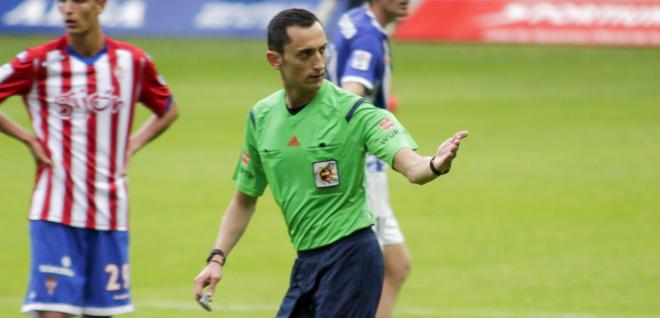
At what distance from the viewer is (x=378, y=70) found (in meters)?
8.91

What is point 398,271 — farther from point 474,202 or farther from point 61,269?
point 474,202

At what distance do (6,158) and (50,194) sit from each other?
39.1 feet

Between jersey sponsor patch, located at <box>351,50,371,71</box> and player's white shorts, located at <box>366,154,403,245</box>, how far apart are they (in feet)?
2.04

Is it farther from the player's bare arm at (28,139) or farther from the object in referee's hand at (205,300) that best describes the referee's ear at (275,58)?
the player's bare arm at (28,139)

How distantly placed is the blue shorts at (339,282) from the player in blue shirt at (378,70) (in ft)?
8.40

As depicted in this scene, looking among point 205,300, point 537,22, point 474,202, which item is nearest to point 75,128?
point 205,300

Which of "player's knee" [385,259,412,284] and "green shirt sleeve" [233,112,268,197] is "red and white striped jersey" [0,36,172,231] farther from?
"player's knee" [385,259,412,284]

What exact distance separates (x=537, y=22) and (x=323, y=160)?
92.1 ft

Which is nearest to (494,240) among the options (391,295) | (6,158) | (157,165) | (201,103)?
(391,295)

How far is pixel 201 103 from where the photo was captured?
25.3 meters

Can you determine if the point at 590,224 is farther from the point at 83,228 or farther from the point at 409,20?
the point at 409,20

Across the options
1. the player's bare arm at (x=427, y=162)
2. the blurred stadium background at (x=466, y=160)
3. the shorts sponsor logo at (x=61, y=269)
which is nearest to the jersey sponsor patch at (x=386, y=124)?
the player's bare arm at (x=427, y=162)

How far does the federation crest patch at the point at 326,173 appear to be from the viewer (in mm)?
6289

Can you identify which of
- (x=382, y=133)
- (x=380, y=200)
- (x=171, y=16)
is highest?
(x=171, y=16)
